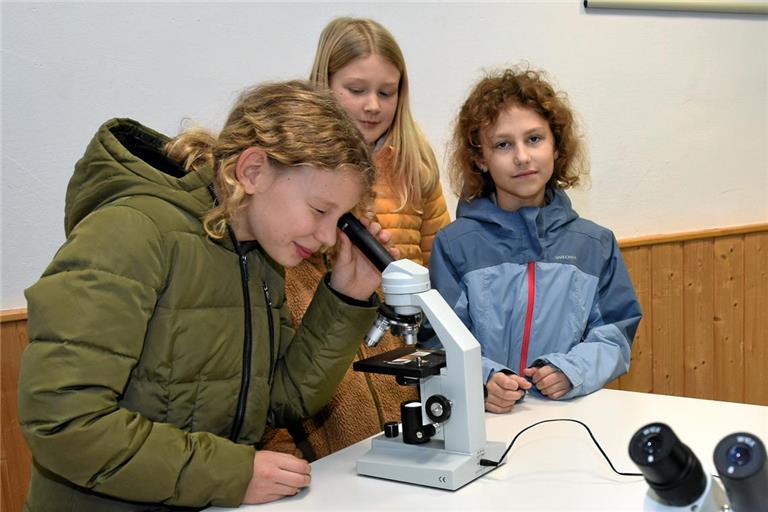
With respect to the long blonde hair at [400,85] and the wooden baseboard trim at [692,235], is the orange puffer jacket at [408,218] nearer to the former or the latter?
the long blonde hair at [400,85]

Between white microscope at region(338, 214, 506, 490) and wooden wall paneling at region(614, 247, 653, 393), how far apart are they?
2.19 metres

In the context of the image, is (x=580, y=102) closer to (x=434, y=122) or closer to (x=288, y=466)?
(x=434, y=122)

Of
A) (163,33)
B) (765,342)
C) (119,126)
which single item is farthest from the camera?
(765,342)

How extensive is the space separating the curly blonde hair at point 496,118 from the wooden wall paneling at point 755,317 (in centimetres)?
190

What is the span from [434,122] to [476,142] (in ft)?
2.51

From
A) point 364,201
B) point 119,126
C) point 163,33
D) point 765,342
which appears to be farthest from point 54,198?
point 765,342

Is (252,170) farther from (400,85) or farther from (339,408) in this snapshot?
(400,85)

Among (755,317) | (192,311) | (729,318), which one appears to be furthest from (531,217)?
(755,317)

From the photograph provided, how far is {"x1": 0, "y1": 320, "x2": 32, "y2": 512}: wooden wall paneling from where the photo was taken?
6.63 feet

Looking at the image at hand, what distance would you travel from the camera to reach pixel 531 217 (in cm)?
191

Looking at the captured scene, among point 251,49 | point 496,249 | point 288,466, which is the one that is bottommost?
point 288,466

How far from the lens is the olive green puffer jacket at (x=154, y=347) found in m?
1.07

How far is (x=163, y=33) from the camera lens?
7.34 ft

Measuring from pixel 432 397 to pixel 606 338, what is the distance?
67 centimetres
